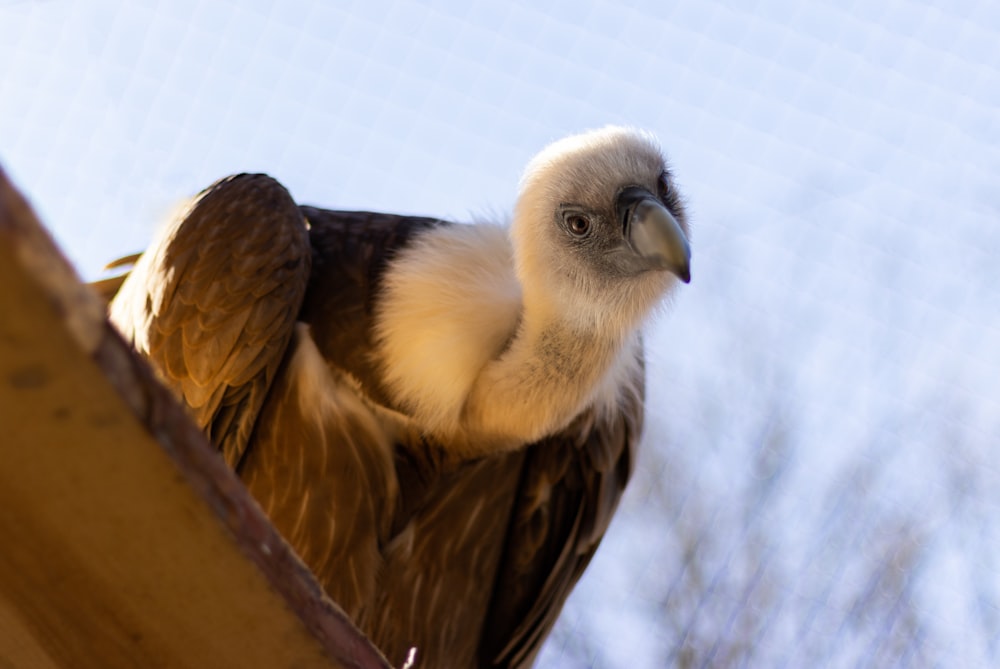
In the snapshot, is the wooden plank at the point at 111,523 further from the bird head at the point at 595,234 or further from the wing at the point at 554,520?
the wing at the point at 554,520

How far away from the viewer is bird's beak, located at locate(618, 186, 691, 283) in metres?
1.89

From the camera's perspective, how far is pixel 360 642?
1.37m

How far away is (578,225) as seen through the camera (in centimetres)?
212

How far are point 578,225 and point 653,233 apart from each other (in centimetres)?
21

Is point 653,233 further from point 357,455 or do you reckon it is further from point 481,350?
point 357,455

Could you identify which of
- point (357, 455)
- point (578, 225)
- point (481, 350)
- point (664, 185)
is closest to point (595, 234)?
point (578, 225)

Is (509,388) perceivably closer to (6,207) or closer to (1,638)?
(1,638)

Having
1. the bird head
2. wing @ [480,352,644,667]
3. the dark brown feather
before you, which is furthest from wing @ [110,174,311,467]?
wing @ [480,352,644,667]

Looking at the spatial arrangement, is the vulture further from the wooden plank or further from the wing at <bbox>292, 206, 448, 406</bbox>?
the wooden plank

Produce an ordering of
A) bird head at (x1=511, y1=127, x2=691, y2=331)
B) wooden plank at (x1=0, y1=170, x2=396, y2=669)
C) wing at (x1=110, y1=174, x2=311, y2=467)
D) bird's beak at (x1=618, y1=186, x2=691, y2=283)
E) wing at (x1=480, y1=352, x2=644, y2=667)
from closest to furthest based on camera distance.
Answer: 1. wooden plank at (x1=0, y1=170, x2=396, y2=669)
2. bird's beak at (x1=618, y1=186, x2=691, y2=283)
3. bird head at (x1=511, y1=127, x2=691, y2=331)
4. wing at (x1=110, y1=174, x2=311, y2=467)
5. wing at (x1=480, y1=352, x2=644, y2=667)

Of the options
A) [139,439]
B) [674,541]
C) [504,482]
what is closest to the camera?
[139,439]

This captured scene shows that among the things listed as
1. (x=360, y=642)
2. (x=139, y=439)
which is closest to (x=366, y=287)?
(x=360, y=642)

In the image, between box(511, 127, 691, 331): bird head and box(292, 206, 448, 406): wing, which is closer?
box(511, 127, 691, 331): bird head

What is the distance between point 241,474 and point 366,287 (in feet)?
1.45
